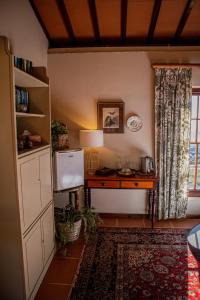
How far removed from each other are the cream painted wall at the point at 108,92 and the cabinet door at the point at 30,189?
1613 millimetres

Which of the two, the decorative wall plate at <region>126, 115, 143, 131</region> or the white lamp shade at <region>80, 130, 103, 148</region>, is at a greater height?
the decorative wall plate at <region>126, 115, 143, 131</region>

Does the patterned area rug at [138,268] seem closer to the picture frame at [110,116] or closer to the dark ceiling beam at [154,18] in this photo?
the picture frame at [110,116]

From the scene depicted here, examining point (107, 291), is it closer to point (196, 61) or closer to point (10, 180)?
point (10, 180)

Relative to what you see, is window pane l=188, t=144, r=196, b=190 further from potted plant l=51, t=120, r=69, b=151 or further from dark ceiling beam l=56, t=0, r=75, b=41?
dark ceiling beam l=56, t=0, r=75, b=41

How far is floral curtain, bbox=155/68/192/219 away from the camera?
342cm

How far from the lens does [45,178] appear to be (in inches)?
98.0

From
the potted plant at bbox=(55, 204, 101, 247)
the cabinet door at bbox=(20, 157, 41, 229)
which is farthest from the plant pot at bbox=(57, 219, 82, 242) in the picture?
the cabinet door at bbox=(20, 157, 41, 229)

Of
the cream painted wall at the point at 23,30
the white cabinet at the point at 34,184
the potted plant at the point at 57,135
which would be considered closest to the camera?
the white cabinet at the point at 34,184

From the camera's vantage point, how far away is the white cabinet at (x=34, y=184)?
192cm

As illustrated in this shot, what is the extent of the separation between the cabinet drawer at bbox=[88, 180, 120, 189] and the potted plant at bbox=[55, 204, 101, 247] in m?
0.35

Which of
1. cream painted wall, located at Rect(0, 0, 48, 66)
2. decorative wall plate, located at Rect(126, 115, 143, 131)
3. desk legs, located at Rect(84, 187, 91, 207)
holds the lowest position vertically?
desk legs, located at Rect(84, 187, 91, 207)

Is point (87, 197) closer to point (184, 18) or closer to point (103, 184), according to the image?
point (103, 184)

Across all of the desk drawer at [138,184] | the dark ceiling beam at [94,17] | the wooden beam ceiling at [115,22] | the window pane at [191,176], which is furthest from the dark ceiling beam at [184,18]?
the desk drawer at [138,184]

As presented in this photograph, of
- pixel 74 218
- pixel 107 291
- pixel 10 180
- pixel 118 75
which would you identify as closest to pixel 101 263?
pixel 107 291
